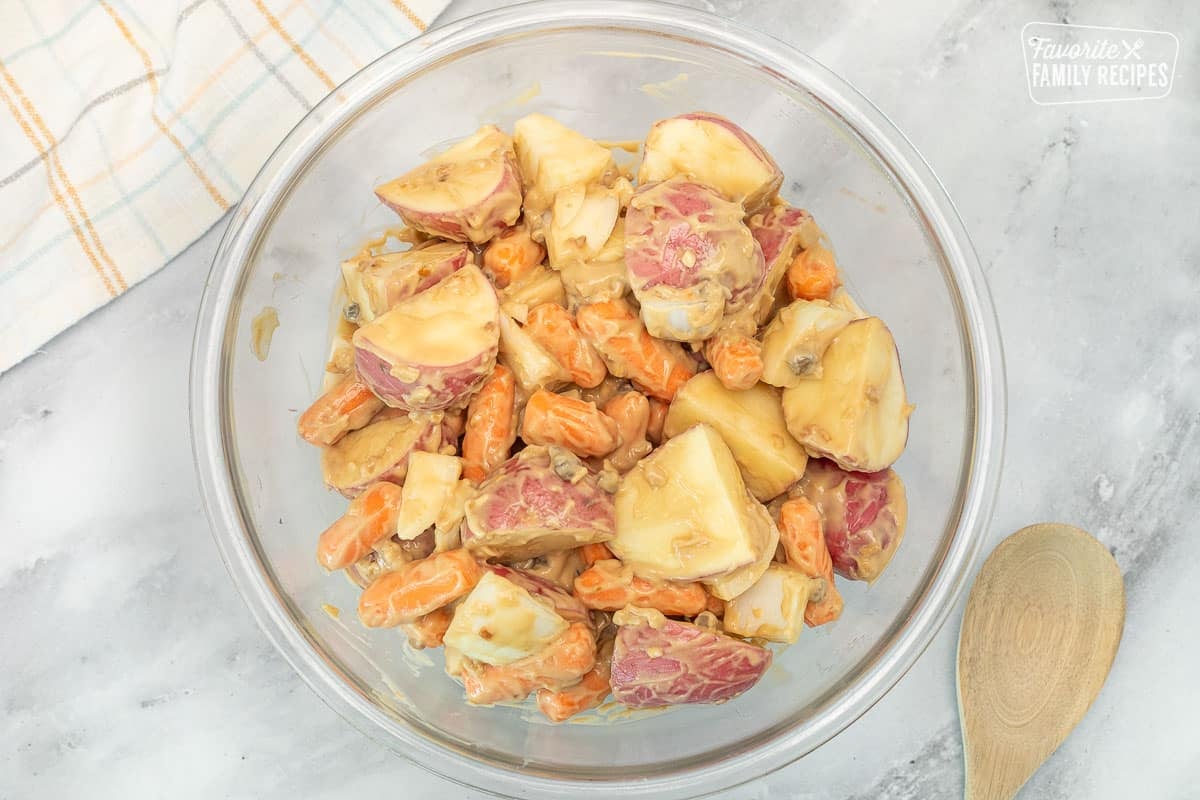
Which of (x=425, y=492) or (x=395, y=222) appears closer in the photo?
(x=425, y=492)

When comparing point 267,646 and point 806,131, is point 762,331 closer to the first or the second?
point 806,131

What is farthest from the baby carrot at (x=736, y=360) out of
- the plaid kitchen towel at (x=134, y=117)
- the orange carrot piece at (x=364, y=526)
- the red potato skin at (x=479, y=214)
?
the plaid kitchen towel at (x=134, y=117)

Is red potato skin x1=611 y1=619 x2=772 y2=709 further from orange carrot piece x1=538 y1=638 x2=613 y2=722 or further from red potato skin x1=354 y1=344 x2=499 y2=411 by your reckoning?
red potato skin x1=354 y1=344 x2=499 y2=411

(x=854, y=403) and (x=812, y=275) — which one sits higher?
(x=812, y=275)

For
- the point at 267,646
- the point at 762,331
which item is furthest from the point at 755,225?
the point at 267,646

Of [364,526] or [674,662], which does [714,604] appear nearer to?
[674,662]

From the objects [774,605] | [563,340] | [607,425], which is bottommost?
[774,605]

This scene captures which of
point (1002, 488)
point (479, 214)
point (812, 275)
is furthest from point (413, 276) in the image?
point (1002, 488)
